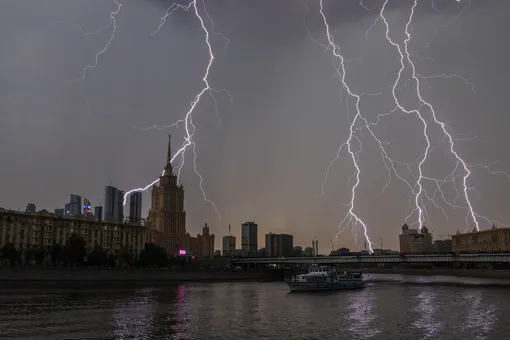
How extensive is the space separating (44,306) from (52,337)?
22.8 m

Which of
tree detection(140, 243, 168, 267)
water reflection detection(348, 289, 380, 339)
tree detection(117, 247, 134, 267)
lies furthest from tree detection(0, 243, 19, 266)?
water reflection detection(348, 289, 380, 339)

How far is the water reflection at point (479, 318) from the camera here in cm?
4222

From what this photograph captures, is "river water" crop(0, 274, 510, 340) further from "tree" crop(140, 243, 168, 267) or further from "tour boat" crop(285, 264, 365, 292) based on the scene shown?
"tree" crop(140, 243, 168, 267)

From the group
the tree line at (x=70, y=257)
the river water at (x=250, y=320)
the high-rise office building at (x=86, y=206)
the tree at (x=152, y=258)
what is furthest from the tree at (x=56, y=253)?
the river water at (x=250, y=320)

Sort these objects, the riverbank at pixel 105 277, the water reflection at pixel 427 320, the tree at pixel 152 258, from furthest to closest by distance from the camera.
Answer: the tree at pixel 152 258
the riverbank at pixel 105 277
the water reflection at pixel 427 320

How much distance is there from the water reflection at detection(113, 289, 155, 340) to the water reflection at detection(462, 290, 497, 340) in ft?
84.6

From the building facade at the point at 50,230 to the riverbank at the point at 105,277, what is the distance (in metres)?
42.6

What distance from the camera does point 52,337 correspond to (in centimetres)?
3684

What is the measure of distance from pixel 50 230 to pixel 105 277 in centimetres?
5569

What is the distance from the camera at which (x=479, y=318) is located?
5138 centimetres

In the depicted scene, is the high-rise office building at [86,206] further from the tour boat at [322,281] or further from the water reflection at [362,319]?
the water reflection at [362,319]

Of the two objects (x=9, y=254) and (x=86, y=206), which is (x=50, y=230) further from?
(x=9, y=254)

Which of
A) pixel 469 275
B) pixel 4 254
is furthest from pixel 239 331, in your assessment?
pixel 469 275

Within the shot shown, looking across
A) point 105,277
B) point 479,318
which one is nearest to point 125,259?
point 105,277
